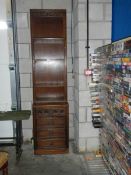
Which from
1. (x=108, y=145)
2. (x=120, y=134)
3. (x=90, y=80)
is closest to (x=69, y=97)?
(x=90, y=80)

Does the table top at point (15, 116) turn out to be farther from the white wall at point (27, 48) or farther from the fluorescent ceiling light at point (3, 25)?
the fluorescent ceiling light at point (3, 25)

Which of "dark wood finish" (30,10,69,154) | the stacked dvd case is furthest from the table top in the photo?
the stacked dvd case

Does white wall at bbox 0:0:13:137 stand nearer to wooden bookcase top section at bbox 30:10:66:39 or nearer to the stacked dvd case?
wooden bookcase top section at bbox 30:10:66:39

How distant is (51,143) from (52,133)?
0.16 metres

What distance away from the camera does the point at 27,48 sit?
147 inches

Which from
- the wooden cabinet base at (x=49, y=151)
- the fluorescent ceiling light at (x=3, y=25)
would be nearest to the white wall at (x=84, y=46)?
the wooden cabinet base at (x=49, y=151)

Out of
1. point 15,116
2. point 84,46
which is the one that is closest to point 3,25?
point 84,46

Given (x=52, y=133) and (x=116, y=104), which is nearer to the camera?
(x=116, y=104)

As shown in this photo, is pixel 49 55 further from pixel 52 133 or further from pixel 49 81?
pixel 52 133

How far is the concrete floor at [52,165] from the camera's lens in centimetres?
303

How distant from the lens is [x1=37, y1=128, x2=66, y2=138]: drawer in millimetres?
3547

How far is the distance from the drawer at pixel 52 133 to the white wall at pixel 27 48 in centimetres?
46

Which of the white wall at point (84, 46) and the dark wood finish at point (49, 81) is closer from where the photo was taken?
the white wall at point (84, 46)

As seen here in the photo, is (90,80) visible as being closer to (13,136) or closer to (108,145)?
(108,145)
